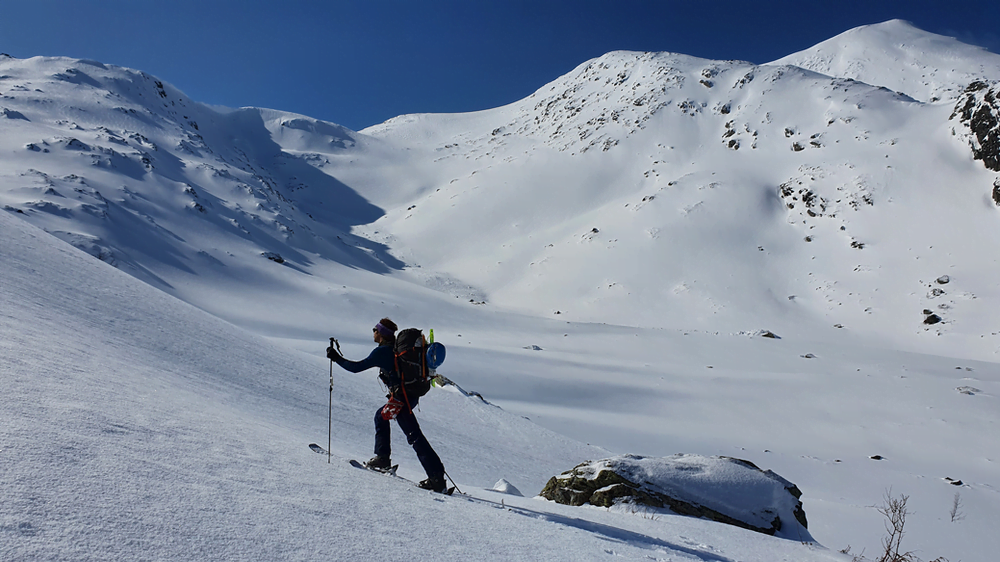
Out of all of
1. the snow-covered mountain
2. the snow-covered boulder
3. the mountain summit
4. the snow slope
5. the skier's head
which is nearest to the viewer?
the snow slope

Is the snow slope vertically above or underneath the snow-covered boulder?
underneath

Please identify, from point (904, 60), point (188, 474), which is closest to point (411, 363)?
point (188, 474)

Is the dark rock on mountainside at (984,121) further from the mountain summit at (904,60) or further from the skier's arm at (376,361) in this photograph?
the mountain summit at (904,60)

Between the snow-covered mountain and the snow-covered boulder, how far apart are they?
193 cm

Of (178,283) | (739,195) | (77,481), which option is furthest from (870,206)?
(77,481)

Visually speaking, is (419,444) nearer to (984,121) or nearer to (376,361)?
(376,361)

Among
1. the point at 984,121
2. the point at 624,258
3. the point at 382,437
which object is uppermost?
the point at 984,121

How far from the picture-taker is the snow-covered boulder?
739 cm

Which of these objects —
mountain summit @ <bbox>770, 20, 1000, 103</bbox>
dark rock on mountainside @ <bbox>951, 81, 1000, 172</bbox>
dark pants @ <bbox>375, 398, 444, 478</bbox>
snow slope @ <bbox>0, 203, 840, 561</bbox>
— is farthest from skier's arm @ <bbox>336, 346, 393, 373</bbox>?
mountain summit @ <bbox>770, 20, 1000, 103</bbox>

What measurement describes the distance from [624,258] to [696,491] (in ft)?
171

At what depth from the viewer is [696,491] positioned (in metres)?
7.54

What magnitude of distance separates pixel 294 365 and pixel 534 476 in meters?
5.54

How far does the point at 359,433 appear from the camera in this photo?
29.8ft

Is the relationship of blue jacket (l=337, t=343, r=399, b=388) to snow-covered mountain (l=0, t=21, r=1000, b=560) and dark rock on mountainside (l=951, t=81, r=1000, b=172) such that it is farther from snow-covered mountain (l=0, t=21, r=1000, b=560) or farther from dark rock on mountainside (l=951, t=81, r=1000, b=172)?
dark rock on mountainside (l=951, t=81, r=1000, b=172)
